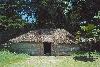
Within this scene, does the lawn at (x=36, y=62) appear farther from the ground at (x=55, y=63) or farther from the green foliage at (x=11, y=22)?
the green foliage at (x=11, y=22)

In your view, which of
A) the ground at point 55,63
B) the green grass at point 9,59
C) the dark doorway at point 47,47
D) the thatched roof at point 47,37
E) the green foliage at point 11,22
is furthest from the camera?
the green foliage at point 11,22

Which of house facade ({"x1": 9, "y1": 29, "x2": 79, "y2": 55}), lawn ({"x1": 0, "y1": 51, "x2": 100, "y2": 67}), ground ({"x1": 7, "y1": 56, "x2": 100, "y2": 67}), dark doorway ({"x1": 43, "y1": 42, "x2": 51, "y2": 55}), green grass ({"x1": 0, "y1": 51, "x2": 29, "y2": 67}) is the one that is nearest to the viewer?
ground ({"x1": 7, "y1": 56, "x2": 100, "y2": 67})

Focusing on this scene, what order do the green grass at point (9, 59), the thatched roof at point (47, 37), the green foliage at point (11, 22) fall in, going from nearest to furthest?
1. the green grass at point (9, 59)
2. the thatched roof at point (47, 37)
3. the green foliage at point (11, 22)

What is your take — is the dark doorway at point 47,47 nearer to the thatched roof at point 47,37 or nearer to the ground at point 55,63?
the thatched roof at point 47,37

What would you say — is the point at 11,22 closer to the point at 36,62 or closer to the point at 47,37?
the point at 47,37

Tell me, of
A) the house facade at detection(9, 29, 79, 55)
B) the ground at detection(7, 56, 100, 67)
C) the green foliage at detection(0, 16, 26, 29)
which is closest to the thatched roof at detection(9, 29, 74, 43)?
the house facade at detection(9, 29, 79, 55)

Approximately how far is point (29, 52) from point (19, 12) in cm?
1353

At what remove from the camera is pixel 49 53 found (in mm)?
45719

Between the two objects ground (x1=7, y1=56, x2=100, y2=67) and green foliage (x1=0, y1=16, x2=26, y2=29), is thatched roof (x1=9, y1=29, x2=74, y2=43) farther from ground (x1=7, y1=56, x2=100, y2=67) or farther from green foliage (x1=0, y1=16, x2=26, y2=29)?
ground (x1=7, y1=56, x2=100, y2=67)

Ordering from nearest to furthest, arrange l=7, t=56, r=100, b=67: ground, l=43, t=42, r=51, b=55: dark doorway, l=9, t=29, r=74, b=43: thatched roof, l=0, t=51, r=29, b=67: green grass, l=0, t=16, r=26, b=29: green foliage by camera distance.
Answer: l=7, t=56, r=100, b=67: ground, l=0, t=51, r=29, b=67: green grass, l=9, t=29, r=74, b=43: thatched roof, l=43, t=42, r=51, b=55: dark doorway, l=0, t=16, r=26, b=29: green foliage

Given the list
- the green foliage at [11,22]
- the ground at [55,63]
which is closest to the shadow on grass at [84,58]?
the ground at [55,63]

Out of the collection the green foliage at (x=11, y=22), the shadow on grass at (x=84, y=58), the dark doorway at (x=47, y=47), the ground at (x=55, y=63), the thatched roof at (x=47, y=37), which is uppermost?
the green foliage at (x=11, y=22)

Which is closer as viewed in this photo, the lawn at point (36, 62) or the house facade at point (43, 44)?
the lawn at point (36, 62)

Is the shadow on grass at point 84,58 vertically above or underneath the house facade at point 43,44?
underneath
